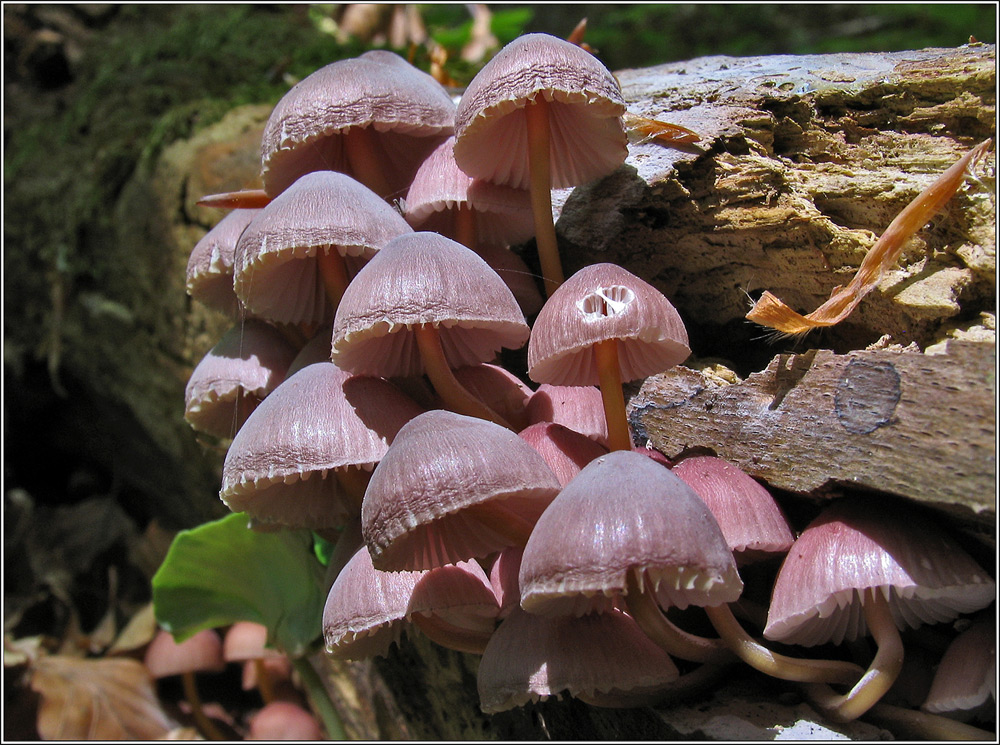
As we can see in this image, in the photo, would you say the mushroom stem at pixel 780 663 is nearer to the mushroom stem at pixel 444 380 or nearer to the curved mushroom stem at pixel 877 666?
the curved mushroom stem at pixel 877 666

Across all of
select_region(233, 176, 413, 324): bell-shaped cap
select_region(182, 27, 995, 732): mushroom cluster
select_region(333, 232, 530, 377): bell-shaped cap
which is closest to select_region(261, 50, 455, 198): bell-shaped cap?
select_region(182, 27, 995, 732): mushroom cluster

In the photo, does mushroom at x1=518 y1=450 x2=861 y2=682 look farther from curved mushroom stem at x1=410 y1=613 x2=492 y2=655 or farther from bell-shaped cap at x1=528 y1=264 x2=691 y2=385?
curved mushroom stem at x1=410 y1=613 x2=492 y2=655

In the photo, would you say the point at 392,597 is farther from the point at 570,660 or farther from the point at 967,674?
the point at 967,674

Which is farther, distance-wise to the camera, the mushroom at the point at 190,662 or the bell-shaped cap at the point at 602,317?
the mushroom at the point at 190,662

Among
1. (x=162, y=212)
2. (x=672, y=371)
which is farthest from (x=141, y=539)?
(x=672, y=371)

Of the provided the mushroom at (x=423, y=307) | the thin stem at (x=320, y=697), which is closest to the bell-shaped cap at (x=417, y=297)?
the mushroom at (x=423, y=307)

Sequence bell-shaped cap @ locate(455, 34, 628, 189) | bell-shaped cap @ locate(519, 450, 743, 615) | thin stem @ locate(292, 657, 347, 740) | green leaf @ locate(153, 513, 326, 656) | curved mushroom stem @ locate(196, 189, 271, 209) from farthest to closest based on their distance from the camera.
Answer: thin stem @ locate(292, 657, 347, 740) → green leaf @ locate(153, 513, 326, 656) → curved mushroom stem @ locate(196, 189, 271, 209) → bell-shaped cap @ locate(455, 34, 628, 189) → bell-shaped cap @ locate(519, 450, 743, 615)

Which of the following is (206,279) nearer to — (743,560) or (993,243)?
(743,560)
